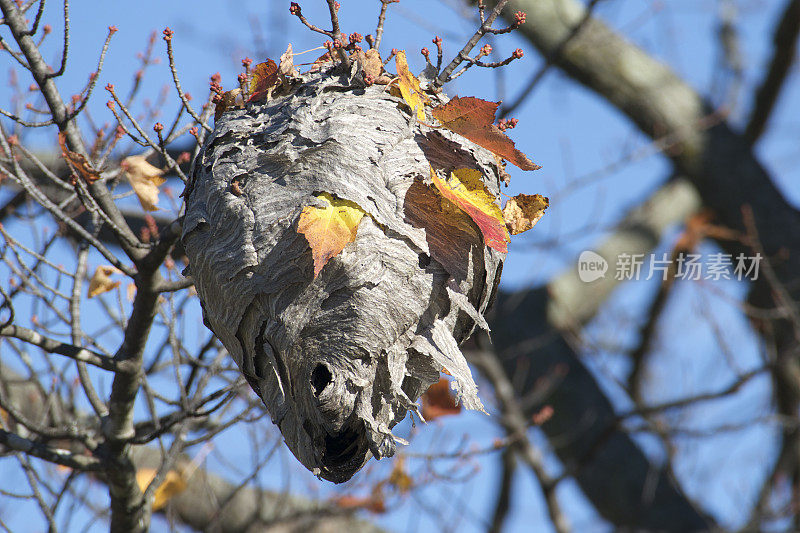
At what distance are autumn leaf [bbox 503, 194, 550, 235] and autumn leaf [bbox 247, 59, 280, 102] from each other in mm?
684

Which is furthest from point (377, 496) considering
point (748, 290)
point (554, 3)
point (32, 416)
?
point (554, 3)

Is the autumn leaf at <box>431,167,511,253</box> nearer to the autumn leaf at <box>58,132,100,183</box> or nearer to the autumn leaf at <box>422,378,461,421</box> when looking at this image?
the autumn leaf at <box>58,132,100,183</box>

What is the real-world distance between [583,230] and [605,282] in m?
1.55

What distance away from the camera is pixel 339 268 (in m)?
1.73

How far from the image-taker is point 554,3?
509 cm

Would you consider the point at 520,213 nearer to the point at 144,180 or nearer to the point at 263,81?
the point at 263,81

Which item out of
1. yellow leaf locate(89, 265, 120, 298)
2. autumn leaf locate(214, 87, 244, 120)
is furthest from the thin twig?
yellow leaf locate(89, 265, 120, 298)

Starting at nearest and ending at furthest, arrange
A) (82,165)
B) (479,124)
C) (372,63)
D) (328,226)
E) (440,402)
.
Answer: (328,226) < (479,124) < (372,63) < (82,165) < (440,402)

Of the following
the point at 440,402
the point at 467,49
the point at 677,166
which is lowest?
the point at 440,402

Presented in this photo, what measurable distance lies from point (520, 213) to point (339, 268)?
0.57 meters

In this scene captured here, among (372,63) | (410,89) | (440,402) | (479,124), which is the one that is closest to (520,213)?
(479,124)

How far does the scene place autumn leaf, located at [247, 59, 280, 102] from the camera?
2.03 m

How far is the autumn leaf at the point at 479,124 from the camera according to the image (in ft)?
6.06

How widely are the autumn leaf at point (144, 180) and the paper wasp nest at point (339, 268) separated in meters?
0.48
